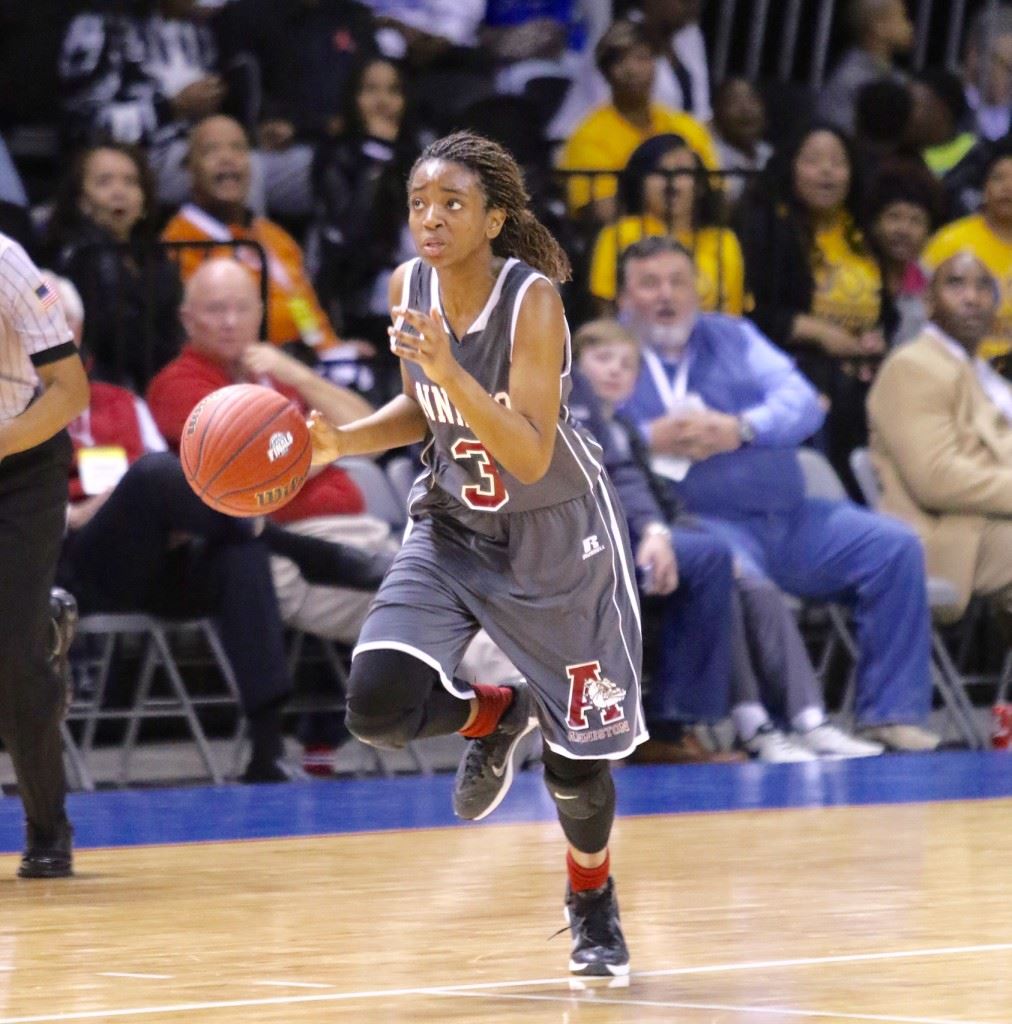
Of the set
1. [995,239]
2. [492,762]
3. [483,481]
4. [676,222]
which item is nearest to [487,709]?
[492,762]

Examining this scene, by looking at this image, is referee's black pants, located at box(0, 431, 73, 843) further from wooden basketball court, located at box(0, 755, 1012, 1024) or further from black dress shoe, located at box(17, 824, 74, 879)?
wooden basketball court, located at box(0, 755, 1012, 1024)

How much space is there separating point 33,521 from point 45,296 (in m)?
0.50

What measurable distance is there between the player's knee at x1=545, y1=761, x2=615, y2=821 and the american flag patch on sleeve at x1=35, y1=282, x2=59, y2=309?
5.83ft

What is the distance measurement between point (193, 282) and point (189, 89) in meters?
1.78

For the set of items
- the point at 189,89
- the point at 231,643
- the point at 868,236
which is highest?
the point at 189,89

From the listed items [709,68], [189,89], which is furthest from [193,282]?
[709,68]

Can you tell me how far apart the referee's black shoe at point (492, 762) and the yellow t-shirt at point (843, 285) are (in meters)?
5.41

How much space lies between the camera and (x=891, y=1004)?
Answer: 364cm

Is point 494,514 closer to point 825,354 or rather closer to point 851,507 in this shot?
point 851,507

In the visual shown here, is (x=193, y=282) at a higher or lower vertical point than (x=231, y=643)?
higher

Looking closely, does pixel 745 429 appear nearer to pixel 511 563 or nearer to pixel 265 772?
pixel 265 772

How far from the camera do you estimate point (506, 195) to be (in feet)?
13.6

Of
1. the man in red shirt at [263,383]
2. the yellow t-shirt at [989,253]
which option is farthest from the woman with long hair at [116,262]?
the yellow t-shirt at [989,253]

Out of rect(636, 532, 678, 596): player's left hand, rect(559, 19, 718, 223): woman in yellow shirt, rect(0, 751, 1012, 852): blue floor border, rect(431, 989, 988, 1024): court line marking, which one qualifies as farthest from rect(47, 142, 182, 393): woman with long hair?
rect(431, 989, 988, 1024): court line marking
